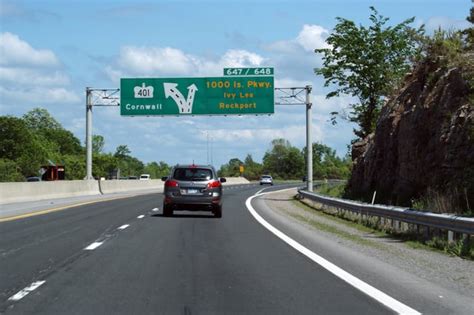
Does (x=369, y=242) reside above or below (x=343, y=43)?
below

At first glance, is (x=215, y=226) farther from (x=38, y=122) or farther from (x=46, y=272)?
(x=38, y=122)

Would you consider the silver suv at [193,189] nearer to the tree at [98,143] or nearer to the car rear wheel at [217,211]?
the car rear wheel at [217,211]

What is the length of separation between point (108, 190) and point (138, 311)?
4373cm

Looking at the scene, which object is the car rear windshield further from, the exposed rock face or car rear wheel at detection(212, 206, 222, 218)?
the exposed rock face

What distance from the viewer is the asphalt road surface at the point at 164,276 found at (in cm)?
807

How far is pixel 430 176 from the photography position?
22.0 meters

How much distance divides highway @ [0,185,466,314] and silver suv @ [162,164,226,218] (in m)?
5.51

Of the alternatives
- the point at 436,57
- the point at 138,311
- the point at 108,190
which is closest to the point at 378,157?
the point at 436,57

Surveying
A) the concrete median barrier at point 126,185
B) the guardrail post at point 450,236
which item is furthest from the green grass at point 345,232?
the concrete median barrier at point 126,185

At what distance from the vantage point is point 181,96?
152 feet

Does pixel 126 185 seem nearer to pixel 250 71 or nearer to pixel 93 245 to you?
pixel 250 71

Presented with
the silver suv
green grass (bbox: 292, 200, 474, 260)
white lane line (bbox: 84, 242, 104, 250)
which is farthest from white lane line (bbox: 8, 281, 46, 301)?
the silver suv

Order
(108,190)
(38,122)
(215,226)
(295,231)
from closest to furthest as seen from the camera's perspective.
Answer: (295,231)
(215,226)
(108,190)
(38,122)

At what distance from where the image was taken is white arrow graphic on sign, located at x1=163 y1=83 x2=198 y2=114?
152 ft
